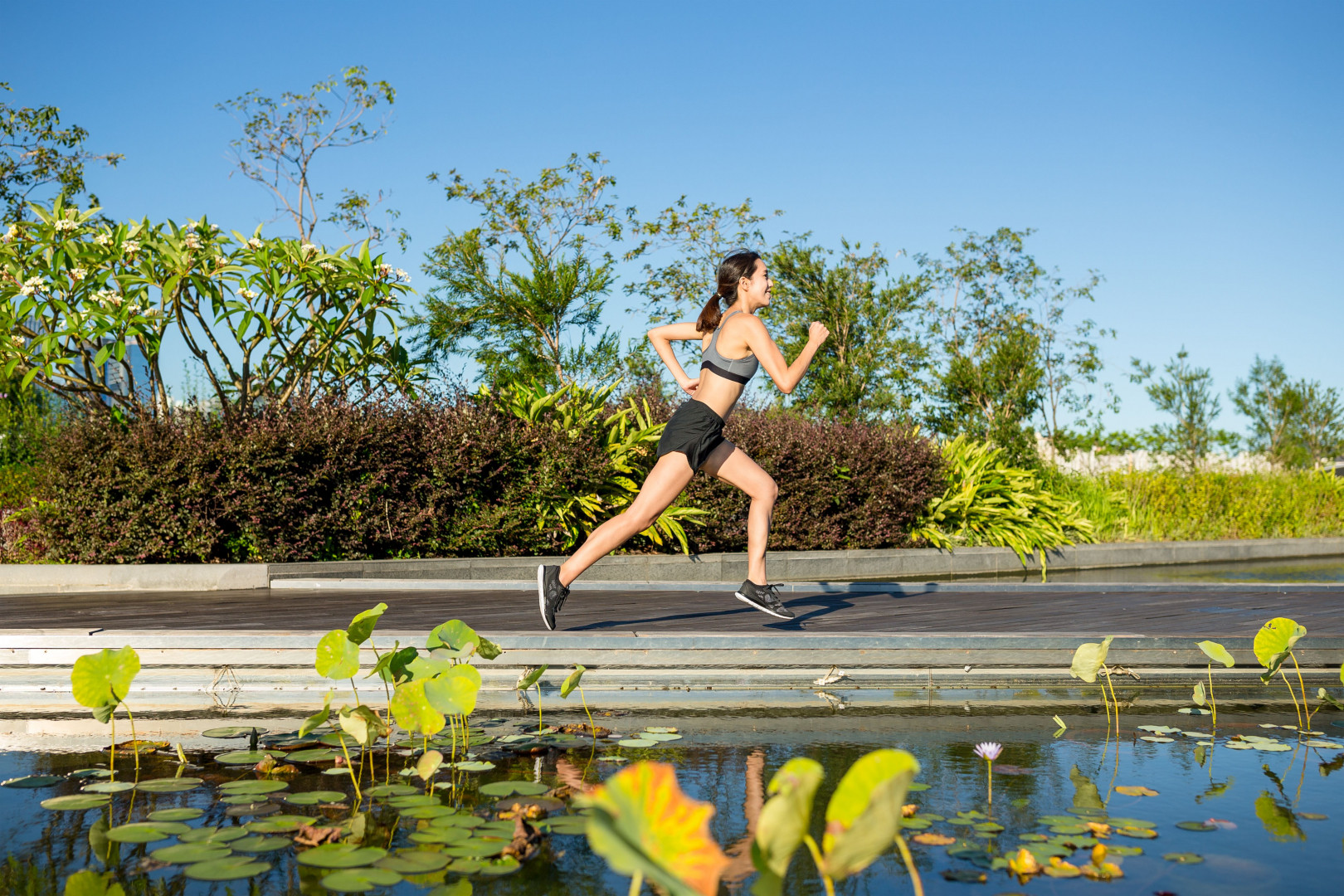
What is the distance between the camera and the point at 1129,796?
2.73 m

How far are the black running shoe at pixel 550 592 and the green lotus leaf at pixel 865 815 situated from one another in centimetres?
321

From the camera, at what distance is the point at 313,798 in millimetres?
2662

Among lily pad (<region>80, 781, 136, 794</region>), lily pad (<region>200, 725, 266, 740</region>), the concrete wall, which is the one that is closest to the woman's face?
lily pad (<region>200, 725, 266, 740</region>)

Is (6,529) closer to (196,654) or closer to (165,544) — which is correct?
(165,544)

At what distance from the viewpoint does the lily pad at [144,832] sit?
2.31 metres

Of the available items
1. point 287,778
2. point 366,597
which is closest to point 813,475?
point 366,597

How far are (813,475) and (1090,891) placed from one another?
942cm

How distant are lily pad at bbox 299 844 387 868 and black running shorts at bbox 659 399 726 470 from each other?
9.02 ft

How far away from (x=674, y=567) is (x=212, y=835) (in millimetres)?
7780

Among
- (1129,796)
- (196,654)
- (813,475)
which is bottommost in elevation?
(1129,796)

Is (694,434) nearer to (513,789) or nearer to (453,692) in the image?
(453,692)

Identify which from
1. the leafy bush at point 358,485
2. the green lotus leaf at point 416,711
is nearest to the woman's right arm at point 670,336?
the green lotus leaf at point 416,711

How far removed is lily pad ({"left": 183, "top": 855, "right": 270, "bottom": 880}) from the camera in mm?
2061

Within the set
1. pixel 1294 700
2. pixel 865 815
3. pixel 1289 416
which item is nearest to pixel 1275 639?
pixel 1294 700
